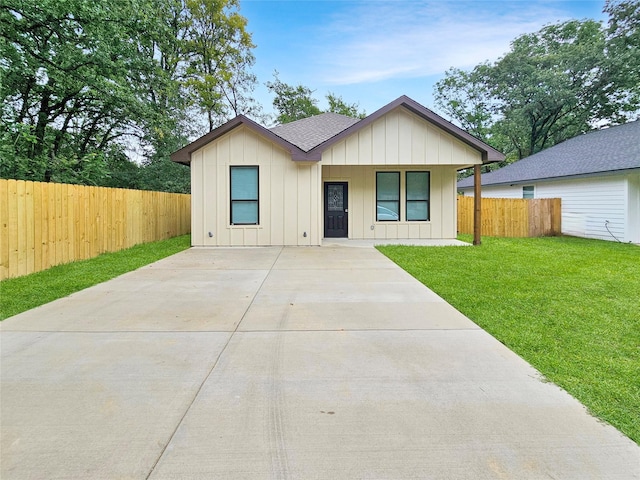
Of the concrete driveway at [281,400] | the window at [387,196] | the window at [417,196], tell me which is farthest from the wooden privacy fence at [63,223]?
the window at [417,196]

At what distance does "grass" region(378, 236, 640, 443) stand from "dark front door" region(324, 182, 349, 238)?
381cm

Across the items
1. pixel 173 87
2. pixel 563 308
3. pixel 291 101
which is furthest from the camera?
pixel 291 101

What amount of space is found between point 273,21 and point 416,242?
1353cm

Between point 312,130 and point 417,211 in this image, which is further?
point 312,130

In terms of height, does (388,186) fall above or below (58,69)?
below

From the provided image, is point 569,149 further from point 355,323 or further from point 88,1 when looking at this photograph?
point 88,1

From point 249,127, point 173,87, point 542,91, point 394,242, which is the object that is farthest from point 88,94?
point 542,91

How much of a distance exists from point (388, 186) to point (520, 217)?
6300 millimetres

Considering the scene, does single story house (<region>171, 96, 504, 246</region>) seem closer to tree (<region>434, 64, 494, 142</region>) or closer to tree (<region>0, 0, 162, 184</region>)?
tree (<region>0, 0, 162, 184</region>)

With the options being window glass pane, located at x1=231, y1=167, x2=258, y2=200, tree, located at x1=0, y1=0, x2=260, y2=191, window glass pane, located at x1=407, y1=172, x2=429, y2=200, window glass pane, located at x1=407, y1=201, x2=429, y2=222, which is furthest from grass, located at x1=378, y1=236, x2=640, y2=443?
tree, located at x1=0, y1=0, x2=260, y2=191

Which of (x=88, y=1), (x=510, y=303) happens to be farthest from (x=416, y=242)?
(x=88, y=1)

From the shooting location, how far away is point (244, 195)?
1211 cm

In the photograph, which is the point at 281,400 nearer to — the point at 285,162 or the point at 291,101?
the point at 285,162

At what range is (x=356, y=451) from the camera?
7.33 ft
